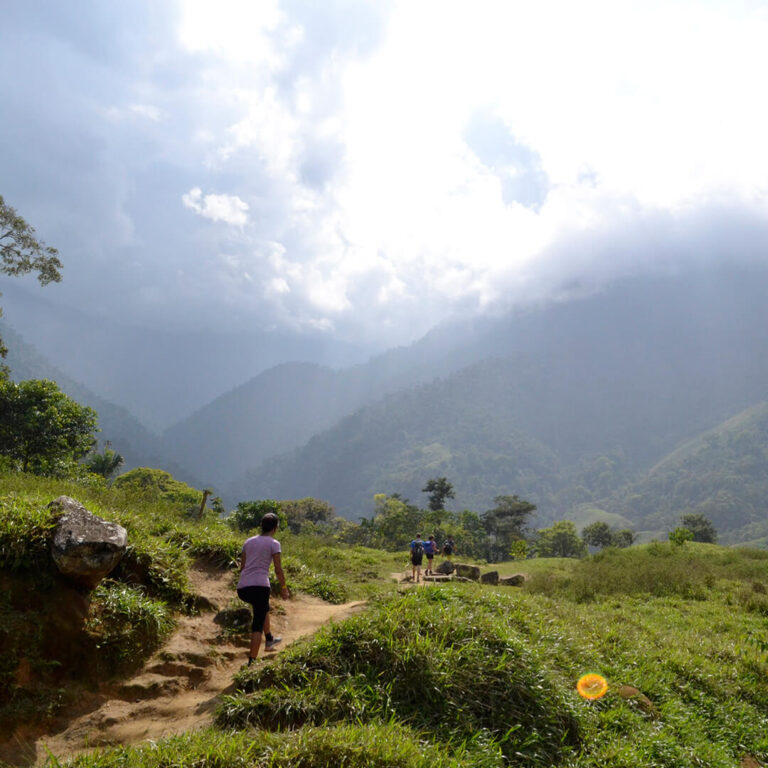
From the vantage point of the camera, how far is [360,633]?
5645mm

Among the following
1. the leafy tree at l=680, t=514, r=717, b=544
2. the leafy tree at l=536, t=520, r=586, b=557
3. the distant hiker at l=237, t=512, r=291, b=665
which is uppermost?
the leafy tree at l=680, t=514, r=717, b=544

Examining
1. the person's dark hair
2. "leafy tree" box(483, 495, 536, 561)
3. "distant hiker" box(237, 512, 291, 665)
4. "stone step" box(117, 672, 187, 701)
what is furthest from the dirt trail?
"leafy tree" box(483, 495, 536, 561)

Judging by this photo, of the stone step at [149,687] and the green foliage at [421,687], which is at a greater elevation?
the green foliage at [421,687]

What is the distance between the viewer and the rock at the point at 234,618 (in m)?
7.34

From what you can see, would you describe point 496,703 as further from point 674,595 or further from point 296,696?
point 674,595

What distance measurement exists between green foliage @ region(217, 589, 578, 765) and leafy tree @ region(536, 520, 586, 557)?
7339cm

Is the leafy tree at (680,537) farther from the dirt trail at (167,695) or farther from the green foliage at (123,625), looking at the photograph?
the green foliage at (123,625)

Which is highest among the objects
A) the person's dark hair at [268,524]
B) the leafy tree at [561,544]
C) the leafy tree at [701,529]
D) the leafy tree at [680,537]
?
the leafy tree at [701,529]

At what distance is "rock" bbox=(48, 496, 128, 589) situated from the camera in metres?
5.69

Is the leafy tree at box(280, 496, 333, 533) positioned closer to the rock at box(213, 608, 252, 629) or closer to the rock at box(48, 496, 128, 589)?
the rock at box(213, 608, 252, 629)

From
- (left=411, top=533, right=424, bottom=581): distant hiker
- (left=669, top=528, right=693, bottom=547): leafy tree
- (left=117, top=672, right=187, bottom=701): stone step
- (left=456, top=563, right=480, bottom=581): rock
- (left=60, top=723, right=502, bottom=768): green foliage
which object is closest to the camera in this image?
(left=60, top=723, right=502, bottom=768): green foliage

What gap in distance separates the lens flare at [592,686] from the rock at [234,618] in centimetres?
520

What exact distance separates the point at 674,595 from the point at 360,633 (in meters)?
13.7

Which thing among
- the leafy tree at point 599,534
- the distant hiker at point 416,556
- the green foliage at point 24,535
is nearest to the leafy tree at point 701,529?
the leafy tree at point 599,534
